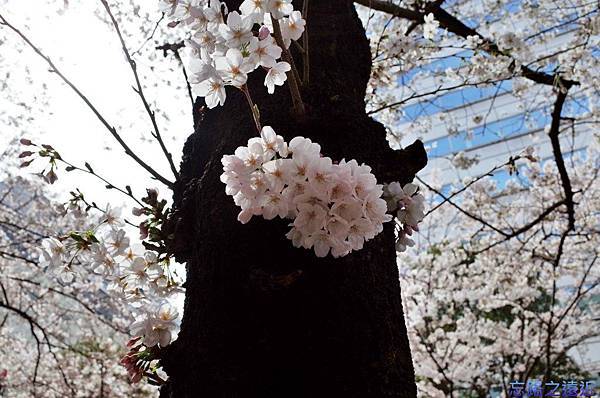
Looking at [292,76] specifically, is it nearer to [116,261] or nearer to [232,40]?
[232,40]

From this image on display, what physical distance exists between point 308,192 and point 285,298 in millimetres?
213

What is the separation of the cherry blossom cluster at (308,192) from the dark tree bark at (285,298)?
0.11 m

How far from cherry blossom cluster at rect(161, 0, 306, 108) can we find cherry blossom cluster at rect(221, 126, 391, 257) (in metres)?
0.16

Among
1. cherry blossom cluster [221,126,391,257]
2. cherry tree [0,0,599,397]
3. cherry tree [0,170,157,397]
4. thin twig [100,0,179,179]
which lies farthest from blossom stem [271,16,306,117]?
cherry tree [0,170,157,397]

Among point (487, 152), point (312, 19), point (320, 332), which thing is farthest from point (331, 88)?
point (487, 152)

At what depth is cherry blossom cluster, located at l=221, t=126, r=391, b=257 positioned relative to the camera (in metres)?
0.81

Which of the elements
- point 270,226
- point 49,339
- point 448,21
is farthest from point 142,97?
point 49,339

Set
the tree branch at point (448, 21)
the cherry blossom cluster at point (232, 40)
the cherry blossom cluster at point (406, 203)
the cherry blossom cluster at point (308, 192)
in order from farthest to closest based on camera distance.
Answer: the tree branch at point (448, 21)
the cherry blossom cluster at point (406, 203)
the cherry blossom cluster at point (232, 40)
the cherry blossom cluster at point (308, 192)

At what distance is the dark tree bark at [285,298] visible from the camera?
0.83 meters

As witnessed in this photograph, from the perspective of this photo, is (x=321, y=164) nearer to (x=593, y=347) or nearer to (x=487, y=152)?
(x=593, y=347)

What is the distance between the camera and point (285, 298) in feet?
2.90

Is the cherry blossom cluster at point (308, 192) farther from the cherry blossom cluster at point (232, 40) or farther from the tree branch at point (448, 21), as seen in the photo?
the tree branch at point (448, 21)

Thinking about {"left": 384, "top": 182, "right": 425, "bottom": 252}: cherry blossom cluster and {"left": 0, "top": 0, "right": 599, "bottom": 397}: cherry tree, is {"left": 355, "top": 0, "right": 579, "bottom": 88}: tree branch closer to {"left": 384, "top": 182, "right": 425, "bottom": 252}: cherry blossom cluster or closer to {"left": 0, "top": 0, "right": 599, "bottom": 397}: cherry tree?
{"left": 0, "top": 0, "right": 599, "bottom": 397}: cherry tree

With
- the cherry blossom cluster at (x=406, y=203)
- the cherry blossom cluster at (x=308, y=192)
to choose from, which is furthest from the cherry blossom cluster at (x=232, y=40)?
the cherry blossom cluster at (x=406, y=203)
